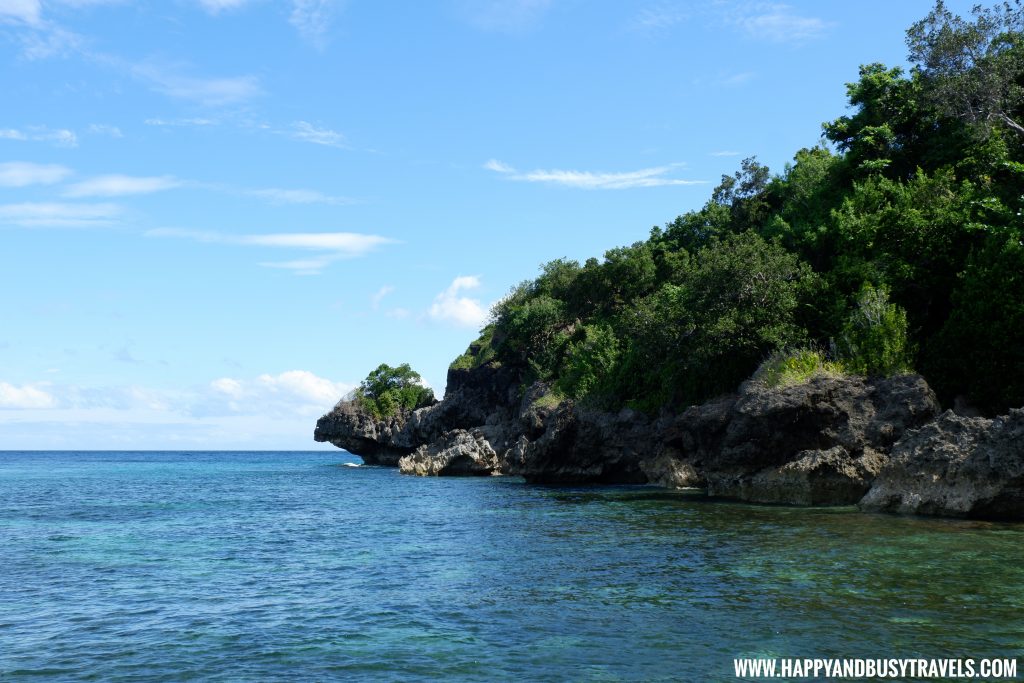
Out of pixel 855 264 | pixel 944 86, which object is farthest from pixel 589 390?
pixel 944 86

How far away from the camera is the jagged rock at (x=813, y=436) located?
31.2 meters

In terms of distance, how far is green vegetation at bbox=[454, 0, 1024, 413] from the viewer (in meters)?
32.1

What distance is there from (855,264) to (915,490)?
1491 centimetres

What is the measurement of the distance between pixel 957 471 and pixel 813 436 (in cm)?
803

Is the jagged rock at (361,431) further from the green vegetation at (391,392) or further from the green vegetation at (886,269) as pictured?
the green vegetation at (886,269)

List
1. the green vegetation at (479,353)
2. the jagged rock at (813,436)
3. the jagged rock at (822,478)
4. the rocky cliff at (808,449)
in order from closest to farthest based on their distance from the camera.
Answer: the rocky cliff at (808,449)
the jagged rock at (822,478)
the jagged rock at (813,436)
the green vegetation at (479,353)

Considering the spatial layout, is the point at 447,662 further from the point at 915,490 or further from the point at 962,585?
the point at 915,490

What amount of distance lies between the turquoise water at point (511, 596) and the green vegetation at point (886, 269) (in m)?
9.59

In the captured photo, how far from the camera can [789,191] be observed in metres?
66.5

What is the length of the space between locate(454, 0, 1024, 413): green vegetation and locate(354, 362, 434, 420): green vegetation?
178 ft

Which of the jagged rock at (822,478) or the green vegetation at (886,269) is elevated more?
the green vegetation at (886,269)

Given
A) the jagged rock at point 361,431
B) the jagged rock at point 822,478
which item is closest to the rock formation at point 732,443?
the jagged rock at point 822,478

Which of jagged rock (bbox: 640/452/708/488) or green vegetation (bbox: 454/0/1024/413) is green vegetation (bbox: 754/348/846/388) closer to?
green vegetation (bbox: 454/0/1024/413)

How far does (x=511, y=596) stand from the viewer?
1689cm
